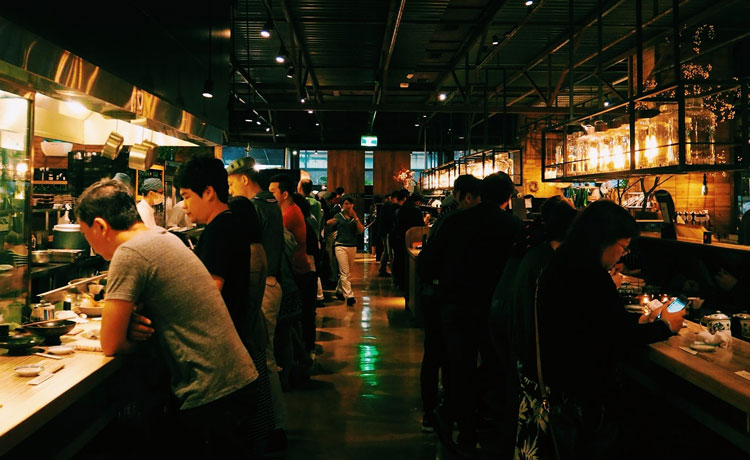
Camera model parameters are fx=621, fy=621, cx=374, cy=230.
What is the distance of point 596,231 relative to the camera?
105 inches

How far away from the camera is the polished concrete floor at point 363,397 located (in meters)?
4.39

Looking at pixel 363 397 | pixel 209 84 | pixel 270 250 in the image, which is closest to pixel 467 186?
pixel 270 250

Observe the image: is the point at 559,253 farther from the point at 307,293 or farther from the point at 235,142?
the point at 235,142

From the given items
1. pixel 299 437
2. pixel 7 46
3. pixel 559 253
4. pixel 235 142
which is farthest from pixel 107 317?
pixel 235 142

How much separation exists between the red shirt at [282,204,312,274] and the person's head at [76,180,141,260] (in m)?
3.01

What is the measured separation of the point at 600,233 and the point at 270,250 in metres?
2.55

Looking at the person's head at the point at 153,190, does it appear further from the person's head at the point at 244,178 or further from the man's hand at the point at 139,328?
the man's hand at the point at 139,328

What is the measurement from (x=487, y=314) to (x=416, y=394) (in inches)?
64.2

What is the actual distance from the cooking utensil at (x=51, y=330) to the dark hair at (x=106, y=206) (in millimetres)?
790

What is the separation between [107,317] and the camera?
2.35 meters

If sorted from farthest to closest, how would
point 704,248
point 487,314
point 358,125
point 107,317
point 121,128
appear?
point 358,125
point 121,128
point 704,248
point 487,314
point 107,317

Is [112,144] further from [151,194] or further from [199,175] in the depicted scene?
Result: [151,194]

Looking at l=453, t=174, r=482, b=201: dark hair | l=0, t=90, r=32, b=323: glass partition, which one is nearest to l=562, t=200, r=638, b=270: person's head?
l=453, t=174, r=482, b=201: dark hair

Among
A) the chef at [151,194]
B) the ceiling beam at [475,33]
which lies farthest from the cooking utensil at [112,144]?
the ceiling beam at [475,33]
